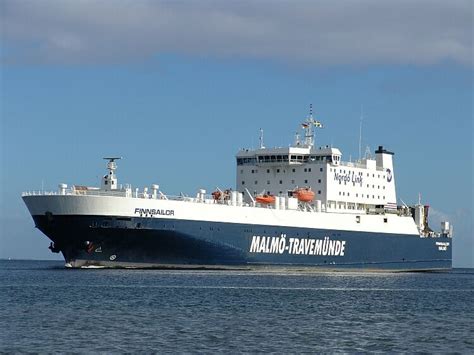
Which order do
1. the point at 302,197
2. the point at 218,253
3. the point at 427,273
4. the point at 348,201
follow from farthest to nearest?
the point at 427,273 → the point at 348,201 → the point at 302,197 → the point at 218,253

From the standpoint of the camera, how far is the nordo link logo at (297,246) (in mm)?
59562

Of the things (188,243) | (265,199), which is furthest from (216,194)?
(188,243)

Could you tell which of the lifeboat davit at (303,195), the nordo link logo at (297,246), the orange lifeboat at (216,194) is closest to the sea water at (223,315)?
the nordo link logo at (297,246)

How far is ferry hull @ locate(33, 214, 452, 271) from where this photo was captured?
5338 centimetres

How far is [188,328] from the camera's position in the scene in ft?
94.7

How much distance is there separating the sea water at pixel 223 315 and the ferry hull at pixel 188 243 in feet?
9.27

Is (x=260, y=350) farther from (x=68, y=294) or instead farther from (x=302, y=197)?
(x=302, y=197)

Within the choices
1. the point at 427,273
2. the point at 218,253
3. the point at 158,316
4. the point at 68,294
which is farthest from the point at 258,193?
the point at 158,316

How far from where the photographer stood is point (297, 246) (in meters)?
62.1

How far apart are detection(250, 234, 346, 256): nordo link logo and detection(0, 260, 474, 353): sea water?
778 centimetres

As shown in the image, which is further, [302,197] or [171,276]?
[302,197]

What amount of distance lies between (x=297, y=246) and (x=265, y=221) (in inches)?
136

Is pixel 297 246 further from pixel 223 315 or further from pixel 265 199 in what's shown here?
pixel 223 315

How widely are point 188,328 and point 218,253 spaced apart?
28.3 meters
